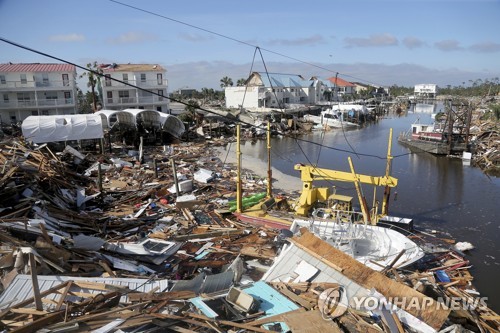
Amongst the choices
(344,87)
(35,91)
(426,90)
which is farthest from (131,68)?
(426,90)

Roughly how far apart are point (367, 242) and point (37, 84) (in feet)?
Answer: 136

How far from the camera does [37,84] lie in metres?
40.2

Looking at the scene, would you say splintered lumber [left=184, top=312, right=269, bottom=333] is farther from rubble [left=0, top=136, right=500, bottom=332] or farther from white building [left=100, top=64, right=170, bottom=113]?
white building [left=100, top=64, right=170, bottom=113]

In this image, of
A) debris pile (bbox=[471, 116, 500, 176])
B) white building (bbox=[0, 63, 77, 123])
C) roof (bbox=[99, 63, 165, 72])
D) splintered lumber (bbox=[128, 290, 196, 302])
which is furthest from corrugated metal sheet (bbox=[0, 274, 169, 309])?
roof (bbox=[99, 63, 165, 72])

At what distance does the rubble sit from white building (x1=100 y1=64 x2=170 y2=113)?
28.0 meters

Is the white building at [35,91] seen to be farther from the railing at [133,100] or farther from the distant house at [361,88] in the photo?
the distant house at [361,88]

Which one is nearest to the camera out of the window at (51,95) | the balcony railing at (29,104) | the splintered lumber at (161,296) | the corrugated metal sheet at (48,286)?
the corrugated metal sheet at (48,286)

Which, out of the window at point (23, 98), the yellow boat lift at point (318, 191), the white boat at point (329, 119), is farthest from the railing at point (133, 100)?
the yellow boat lift at point (318, 191)

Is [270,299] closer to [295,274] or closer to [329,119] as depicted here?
[295,274]

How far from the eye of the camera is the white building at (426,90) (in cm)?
13290

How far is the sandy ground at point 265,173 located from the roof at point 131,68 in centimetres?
1723

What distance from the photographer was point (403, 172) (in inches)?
1072

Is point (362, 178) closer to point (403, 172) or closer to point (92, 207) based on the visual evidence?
point (92, 207)

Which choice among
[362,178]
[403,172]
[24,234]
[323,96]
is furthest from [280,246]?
[323,96]
